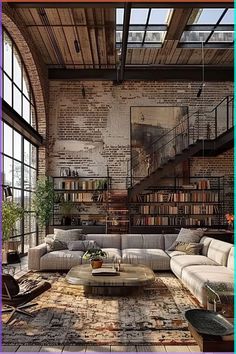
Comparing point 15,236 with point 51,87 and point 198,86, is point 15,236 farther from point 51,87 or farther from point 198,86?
point 198,86

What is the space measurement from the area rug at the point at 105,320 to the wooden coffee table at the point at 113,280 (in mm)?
164

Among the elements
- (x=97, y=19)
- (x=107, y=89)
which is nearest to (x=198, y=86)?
(x=107, y=89)

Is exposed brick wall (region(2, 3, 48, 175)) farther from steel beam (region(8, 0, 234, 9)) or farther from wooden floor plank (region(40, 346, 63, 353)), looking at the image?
wooden floor plank (region(40, 346, 63, 353))

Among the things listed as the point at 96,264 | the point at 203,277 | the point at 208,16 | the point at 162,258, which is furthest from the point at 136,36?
the point at 203,277

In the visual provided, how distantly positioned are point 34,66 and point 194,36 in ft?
13.8

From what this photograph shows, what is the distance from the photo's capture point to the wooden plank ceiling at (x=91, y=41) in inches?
370

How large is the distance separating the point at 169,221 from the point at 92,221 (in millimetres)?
2326

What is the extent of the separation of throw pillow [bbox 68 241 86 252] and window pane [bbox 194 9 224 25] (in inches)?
221

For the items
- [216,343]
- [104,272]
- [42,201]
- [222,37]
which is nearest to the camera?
[216,343]

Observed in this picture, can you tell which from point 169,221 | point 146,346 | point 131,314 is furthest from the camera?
point 169,221

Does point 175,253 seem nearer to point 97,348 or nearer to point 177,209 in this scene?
point 177,209

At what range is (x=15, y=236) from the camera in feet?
33.6

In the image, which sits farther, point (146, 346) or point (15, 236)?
point (15, 236)

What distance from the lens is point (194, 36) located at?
436 inches
